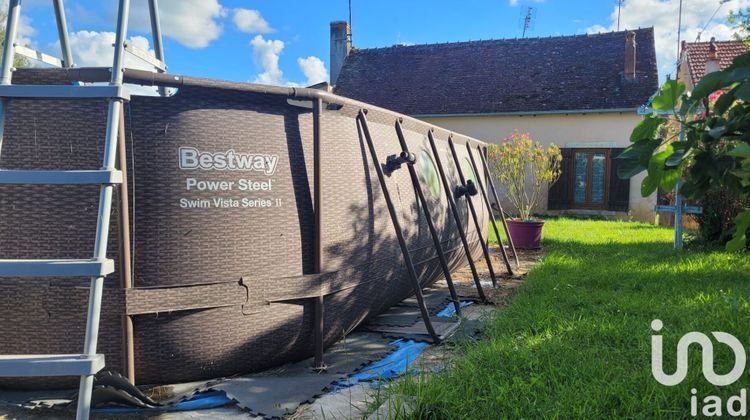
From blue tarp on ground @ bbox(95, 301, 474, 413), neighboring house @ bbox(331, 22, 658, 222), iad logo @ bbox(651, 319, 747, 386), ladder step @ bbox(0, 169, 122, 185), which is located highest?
neighboring house @ bbox(331, 22, 658, 222)

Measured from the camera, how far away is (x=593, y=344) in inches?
147

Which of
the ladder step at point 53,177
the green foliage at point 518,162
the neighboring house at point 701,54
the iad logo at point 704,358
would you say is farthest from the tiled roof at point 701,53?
the ladder step at point 53,177

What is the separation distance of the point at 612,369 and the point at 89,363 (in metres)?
2.86

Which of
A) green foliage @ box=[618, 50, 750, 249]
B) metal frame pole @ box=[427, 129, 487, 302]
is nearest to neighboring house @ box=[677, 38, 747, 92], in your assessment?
metal frame pole @ box=[427, 129, 487, 302]

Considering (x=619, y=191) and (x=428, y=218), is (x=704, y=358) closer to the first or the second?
(x=428, y=218)

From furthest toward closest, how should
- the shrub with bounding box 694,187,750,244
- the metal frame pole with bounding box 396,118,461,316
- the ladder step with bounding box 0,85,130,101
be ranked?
the shrub with bounding box 694,187,750,244
the metal frame pole with bounding box 396,118,461,316
the ladder step with bounding box 0,85,130,101

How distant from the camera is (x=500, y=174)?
9773 millimetres

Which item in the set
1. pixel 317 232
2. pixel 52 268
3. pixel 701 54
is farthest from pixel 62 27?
pixel 701 54

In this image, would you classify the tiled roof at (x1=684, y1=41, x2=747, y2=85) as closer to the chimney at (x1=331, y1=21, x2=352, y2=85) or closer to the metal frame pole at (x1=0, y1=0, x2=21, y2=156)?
the chimney at (x1=331, y1=21, x2=352, y2=85)

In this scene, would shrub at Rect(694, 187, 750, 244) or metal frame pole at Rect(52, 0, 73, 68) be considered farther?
shrub at Rect(694, 187, 750, 244)

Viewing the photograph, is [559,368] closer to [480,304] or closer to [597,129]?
[480,304]

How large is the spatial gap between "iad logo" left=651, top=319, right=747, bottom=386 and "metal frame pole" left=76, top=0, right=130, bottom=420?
2986 millimetres

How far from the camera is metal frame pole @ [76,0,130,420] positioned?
7.91 ft

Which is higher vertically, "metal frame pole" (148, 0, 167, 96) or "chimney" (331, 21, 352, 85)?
"chimney" (331, 21, 352, 85)
